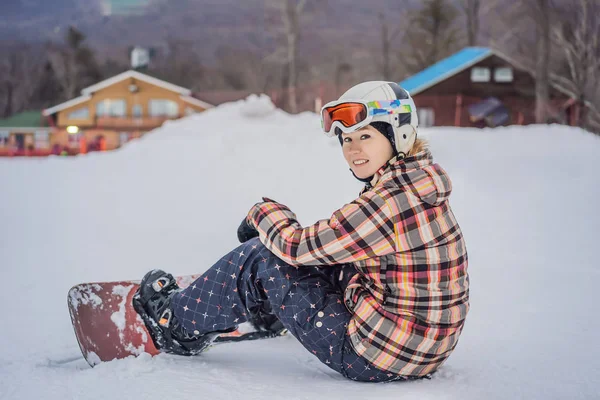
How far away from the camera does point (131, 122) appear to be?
872 inches

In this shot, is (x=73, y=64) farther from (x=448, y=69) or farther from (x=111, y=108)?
(x=448, y=69)

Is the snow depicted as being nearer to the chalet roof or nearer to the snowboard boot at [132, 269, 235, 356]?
the snowboard boot at [132, 269, 235, 356]

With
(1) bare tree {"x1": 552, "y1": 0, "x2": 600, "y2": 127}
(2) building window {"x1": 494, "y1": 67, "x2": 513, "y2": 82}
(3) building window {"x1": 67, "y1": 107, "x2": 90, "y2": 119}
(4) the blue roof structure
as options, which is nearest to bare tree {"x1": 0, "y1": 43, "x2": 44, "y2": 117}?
(3) building window {"x1": 67, "y1": 107, "x2": 90, "y2": 119}

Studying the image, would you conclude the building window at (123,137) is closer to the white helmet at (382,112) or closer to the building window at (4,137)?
the building window at (4,137)

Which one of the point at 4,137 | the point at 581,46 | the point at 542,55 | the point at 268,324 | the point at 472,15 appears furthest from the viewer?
the point at 4,137

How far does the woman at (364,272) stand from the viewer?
158 centimetres

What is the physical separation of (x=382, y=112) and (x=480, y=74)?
54.3 ft

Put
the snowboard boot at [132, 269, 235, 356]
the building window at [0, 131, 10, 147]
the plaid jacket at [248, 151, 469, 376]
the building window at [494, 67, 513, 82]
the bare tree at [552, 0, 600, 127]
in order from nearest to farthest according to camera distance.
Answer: the plaid jacket at [248, 151, 469, 376] → the snowboard boot at [132, 269, 235, 356] → the bare tree at [552, 0, 600, 127] → the building window at [494, 67, 513, 82] → the building window at [0, 131, 10, 147]

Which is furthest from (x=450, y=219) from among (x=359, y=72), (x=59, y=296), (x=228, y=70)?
(x=228, y=70)

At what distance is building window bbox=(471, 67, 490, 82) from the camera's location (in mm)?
16953

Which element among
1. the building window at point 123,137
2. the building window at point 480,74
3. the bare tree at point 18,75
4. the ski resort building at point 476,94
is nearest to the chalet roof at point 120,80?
the building window at point 123,137

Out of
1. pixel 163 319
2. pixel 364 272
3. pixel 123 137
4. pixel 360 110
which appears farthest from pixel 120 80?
pixel 364 272

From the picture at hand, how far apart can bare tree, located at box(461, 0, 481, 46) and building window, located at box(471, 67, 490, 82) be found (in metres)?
2.92

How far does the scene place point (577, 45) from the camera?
1198cm
